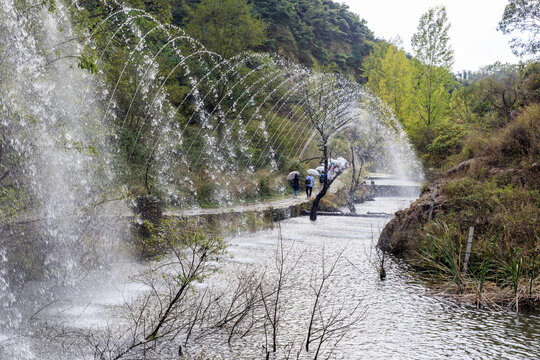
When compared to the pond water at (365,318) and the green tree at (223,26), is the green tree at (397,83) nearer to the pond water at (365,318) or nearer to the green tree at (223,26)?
the green tree at (223,26)

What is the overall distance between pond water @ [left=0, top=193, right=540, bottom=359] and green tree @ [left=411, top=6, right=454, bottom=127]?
31247 millimetres

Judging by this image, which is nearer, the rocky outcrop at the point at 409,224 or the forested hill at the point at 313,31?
the rocky outcrop at the point at 409,224

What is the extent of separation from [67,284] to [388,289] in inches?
251

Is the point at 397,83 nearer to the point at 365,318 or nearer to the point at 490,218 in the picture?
the point at 490,218

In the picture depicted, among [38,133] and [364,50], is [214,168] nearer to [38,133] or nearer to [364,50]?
[38,133]

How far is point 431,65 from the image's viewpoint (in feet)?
134

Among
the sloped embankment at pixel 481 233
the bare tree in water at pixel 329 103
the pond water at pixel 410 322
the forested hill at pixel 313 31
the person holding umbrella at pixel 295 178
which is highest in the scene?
the forested hill at pixel 313 31

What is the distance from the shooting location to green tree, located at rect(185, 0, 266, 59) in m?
26.9

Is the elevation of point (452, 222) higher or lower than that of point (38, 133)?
lower

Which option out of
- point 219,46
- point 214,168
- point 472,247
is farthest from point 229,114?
point 472,247

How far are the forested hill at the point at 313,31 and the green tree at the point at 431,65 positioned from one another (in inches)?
380

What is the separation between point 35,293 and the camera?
8617 millimetres

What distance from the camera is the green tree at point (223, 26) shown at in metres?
26.9

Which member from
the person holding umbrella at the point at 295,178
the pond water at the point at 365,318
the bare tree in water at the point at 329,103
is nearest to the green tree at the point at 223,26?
the bare tree in water at the point at 329,103
